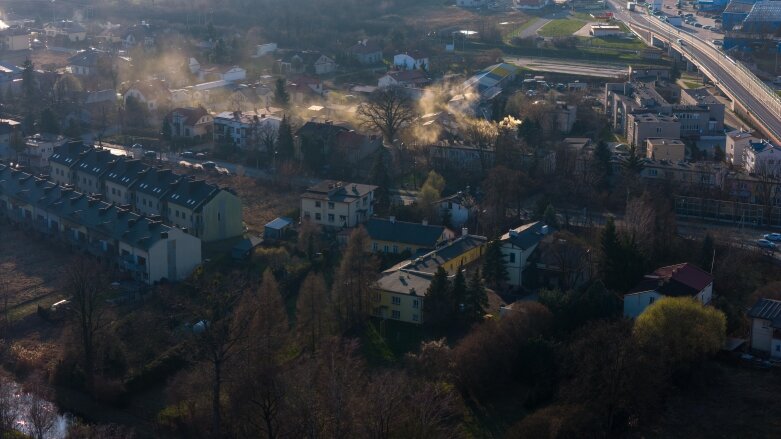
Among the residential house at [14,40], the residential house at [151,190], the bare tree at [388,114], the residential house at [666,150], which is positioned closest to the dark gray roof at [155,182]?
the residential house at [151,190]

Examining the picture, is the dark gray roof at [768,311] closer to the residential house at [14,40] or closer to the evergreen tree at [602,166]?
the evergreen tree at [602,166]

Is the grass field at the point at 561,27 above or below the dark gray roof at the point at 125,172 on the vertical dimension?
above

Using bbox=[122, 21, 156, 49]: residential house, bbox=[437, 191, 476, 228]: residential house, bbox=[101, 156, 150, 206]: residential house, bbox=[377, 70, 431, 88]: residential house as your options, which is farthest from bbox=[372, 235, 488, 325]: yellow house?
bbox=[122, 21, 156, 49]: residential house

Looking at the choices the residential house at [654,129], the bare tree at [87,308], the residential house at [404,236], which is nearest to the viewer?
the bare tree at [87,308]

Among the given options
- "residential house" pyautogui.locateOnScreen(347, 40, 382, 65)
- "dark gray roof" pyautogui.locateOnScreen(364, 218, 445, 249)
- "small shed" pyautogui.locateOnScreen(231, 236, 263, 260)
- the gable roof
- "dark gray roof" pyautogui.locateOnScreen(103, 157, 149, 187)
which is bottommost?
"small shed" pyautogui.locateOnScreen(231, 236, 263, 260)

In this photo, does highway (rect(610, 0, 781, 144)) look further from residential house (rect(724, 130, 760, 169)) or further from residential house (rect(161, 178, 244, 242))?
residential house (rect(161, 178, 244, 242))
